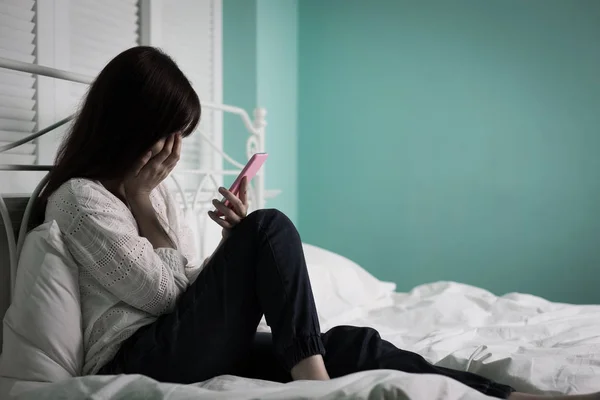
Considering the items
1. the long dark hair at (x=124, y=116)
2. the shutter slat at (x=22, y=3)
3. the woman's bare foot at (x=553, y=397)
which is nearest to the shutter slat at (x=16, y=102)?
the shutter slat at (x=22, y=3)

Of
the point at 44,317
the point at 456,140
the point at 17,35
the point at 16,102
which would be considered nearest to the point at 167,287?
the point at 44,317

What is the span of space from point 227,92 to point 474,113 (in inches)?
44.2

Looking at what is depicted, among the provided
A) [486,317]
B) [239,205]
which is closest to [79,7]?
[239,205]

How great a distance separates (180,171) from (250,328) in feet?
3.03

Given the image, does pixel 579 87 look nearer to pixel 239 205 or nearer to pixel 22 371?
pixel 239 205

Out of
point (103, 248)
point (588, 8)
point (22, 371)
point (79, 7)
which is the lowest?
point (22, 371)

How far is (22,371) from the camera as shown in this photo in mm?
1087

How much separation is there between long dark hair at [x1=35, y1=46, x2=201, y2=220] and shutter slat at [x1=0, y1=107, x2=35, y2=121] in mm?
341

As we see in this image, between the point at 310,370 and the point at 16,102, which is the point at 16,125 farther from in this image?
the point at 310,370

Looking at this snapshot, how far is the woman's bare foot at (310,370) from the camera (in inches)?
42.6

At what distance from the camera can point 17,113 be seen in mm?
1568

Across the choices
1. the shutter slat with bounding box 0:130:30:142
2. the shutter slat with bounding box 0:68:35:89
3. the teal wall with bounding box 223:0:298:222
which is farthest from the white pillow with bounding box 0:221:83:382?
the teal wall with bounding box 223:0:298:222

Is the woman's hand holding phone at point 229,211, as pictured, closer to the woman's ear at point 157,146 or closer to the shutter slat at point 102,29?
the woman's ear at point 157,146

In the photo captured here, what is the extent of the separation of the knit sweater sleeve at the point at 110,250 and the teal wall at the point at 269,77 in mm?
1414
